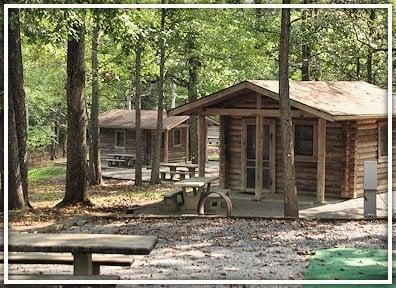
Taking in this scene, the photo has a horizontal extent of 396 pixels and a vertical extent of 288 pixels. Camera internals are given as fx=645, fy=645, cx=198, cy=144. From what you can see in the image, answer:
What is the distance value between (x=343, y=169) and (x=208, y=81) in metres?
4.73

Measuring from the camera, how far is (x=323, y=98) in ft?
49.9

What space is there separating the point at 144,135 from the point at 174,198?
14663 mm

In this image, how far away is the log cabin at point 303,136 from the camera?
15.4m

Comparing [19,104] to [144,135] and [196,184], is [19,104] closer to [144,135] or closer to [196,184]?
[196,184]

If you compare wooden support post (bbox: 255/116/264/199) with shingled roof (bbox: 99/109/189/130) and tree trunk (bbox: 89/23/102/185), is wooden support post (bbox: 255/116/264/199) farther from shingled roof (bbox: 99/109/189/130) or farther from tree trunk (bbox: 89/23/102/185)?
shingled roof (bbox: 99/109/189/130)

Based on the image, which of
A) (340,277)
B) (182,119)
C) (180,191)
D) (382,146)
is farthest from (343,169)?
(182,119)

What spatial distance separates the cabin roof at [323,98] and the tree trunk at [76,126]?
9.11 ft

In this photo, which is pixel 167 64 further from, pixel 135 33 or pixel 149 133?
pixel 149 133

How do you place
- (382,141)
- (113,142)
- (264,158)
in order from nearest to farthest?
(264,158) → (382,141) → (113,142)

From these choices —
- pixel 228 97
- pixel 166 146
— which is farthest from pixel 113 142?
pixel 228 97

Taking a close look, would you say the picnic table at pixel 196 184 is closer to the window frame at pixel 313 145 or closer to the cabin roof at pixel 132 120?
the window frame at pixel 313 145

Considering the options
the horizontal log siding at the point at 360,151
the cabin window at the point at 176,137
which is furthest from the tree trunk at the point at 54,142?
the horizontal log siding at the point at 360,151

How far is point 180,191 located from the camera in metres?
13.5

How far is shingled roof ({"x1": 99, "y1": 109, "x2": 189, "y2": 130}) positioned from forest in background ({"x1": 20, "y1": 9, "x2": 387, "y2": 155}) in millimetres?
3289
